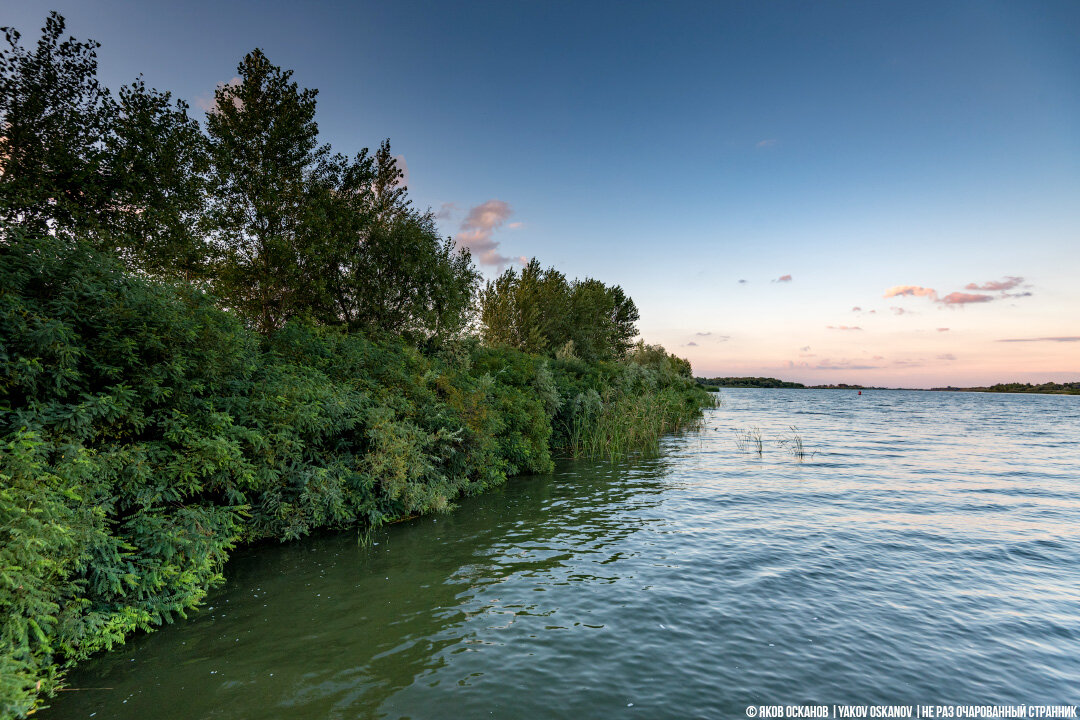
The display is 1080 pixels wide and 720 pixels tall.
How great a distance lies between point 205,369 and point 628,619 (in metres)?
7.97

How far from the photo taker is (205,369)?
27.7 feet

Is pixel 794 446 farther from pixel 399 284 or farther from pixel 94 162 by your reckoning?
pixel 94 162

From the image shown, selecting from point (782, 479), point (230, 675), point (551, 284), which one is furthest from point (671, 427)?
point (230, 675)

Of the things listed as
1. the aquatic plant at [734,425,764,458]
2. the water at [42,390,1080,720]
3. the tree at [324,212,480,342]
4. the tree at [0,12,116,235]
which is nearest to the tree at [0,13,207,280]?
the tree at [0,12,116,235]

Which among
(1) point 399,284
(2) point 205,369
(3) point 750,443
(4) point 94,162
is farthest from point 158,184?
(3) point 750,443

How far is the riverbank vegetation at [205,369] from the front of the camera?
6.21 meters

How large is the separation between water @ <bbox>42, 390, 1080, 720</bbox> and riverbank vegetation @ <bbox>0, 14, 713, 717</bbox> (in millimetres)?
1010

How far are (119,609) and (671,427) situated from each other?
34.1 meters

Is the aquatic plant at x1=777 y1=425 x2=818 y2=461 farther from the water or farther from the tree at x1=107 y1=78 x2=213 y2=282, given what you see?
the tree at x1=107 y1=78 x2=213 y2=282

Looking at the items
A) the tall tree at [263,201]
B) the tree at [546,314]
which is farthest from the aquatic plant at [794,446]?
the tall tree at [263,201]

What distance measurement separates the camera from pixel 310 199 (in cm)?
2561

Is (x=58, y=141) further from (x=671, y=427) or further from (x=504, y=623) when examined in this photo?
(x=671, y=427)

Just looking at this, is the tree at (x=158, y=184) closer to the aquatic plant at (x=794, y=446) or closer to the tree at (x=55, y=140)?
the tree at (x=55, y=140)

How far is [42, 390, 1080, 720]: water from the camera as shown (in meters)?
5.45
